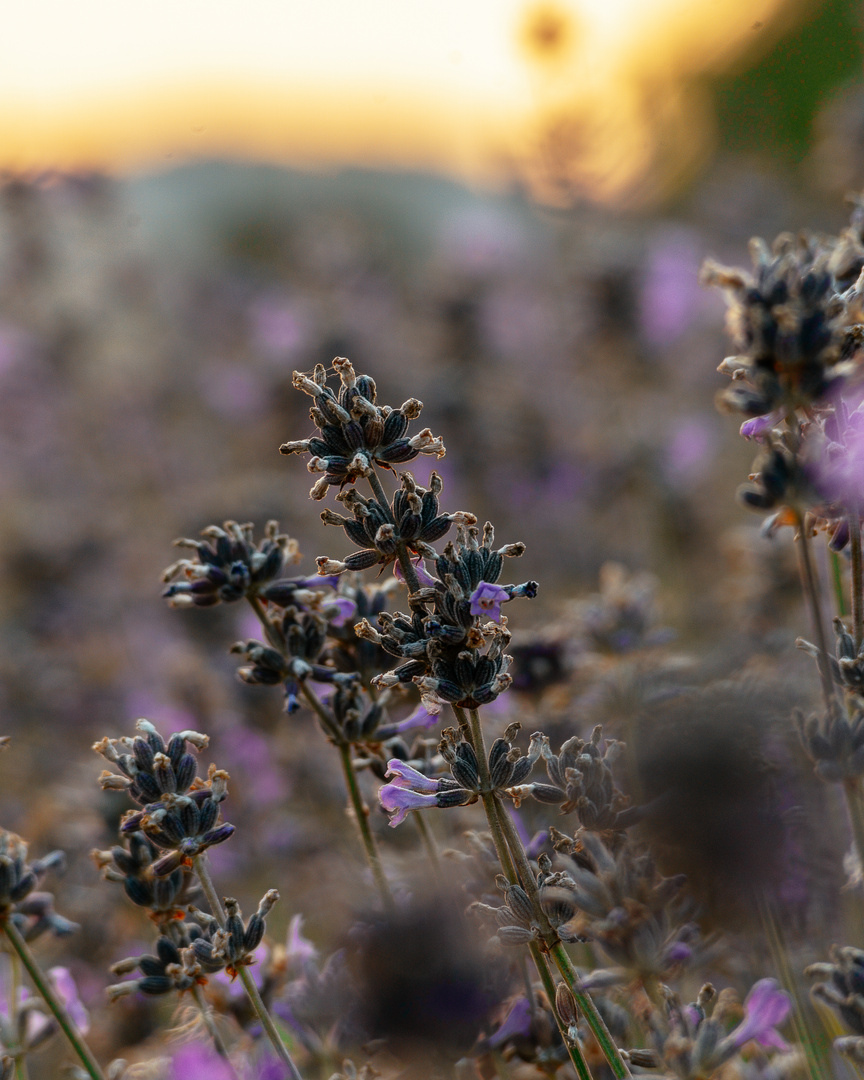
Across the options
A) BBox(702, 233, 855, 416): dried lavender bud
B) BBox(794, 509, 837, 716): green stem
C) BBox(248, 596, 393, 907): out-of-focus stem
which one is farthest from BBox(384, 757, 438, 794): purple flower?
BBox(702, 233, 855, 416): dried lavender bud

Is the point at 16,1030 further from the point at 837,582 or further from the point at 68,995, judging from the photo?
the point at 837,582

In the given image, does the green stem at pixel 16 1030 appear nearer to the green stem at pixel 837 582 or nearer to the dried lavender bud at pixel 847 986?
the dried lavender bud at pixel 847 986

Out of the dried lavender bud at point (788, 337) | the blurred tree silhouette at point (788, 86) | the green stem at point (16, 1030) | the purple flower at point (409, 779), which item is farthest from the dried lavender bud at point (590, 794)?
the blurred tree silhouette at point (788, 86)

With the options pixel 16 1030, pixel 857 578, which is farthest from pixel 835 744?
pixel 16 1030

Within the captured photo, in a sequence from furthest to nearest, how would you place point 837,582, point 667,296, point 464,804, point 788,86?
point 788,86 → point 667,296 → point 837,582 → point 464,804

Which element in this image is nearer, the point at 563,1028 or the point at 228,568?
the point at 563,1028

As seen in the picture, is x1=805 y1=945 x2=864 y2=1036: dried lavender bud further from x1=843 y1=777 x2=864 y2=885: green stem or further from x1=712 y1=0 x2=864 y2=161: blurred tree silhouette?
x1=712 y1=0 x2=864 y2=161: blurred tree silhouette

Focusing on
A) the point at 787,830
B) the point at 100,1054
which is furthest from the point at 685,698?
the point at 100,1054

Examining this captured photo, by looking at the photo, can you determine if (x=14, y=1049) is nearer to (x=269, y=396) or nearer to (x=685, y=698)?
(x=685, y=698)
